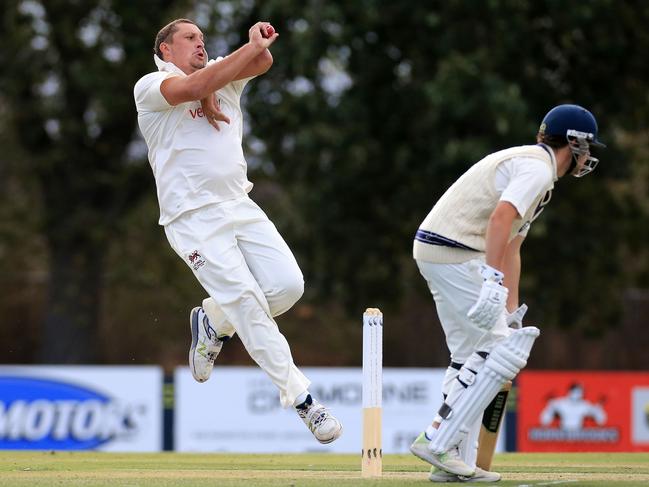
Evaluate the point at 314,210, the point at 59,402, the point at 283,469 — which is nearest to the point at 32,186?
the point at 314,210

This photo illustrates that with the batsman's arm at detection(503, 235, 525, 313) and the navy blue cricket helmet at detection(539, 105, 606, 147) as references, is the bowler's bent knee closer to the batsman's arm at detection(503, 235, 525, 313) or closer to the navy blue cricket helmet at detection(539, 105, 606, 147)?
the batsman's arm at detection(503, 235, 525, 313)

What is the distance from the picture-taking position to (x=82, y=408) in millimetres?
15438

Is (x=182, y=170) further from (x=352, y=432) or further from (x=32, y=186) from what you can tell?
(x=32, y=186)

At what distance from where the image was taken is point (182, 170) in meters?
6.83

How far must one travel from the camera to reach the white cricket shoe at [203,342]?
24.1ft

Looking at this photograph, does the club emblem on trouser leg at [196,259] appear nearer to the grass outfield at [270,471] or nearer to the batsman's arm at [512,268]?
the grass outfield at [270,471]

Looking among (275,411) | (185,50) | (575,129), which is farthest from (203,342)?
(275,411)

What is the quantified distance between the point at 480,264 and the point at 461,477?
1025 mm

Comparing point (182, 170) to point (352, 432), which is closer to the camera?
point (182, 170)

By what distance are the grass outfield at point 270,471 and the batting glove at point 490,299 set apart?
33.8 inches

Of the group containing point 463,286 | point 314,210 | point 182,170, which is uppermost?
point 314,210

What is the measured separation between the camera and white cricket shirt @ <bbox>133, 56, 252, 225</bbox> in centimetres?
680

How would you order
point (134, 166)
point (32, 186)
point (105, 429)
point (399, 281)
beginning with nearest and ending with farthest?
point (105, 429), point (399, 281), point (134, 166), point (32, 186)

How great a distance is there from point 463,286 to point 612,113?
15.1 m
